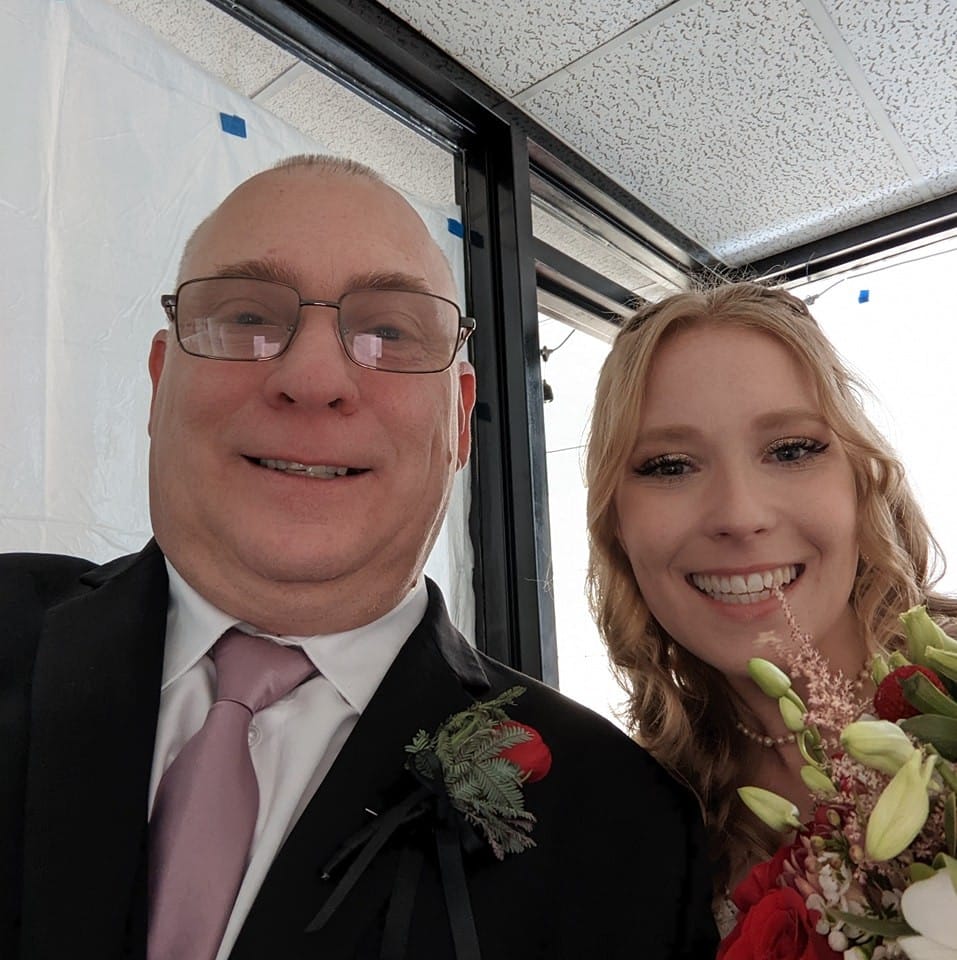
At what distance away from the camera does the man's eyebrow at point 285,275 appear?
1001 millimetres

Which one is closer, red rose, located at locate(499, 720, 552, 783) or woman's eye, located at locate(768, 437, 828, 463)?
red rose, located at locate(499, 720, 552, 783)

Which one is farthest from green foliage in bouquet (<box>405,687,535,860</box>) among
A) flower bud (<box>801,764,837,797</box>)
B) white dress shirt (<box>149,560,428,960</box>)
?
flower bud (<box>801,764,837,797</box>)

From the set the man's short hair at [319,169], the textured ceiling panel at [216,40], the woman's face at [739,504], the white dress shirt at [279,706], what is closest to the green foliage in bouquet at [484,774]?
the white dress shirt at [279,706]

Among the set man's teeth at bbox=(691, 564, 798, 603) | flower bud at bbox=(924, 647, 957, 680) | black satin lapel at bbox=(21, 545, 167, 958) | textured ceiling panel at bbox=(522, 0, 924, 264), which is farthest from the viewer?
textured ceiling panel at bbox=(522, 0, 924, 264)

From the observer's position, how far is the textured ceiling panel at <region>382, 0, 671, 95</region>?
1739 millimetres

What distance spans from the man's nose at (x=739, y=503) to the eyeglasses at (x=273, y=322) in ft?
1.63

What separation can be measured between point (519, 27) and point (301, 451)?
1.33m

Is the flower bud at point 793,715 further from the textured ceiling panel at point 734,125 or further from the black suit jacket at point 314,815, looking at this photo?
the textured ceiling panel at point 734,125

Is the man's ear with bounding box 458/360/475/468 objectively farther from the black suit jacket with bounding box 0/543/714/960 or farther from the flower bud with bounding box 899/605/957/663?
the flower bud with bounding box 899/605/957/663

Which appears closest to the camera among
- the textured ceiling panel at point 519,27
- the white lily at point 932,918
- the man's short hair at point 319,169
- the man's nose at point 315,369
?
the white lily at point 932,918

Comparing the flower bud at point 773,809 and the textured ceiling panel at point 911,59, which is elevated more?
the textured ceiling panel at point 911,59

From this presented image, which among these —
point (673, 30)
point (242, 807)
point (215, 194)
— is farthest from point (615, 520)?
point (673, 30)

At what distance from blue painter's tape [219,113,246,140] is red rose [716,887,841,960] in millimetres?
1564

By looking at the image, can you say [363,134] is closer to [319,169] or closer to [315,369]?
[319,169]
